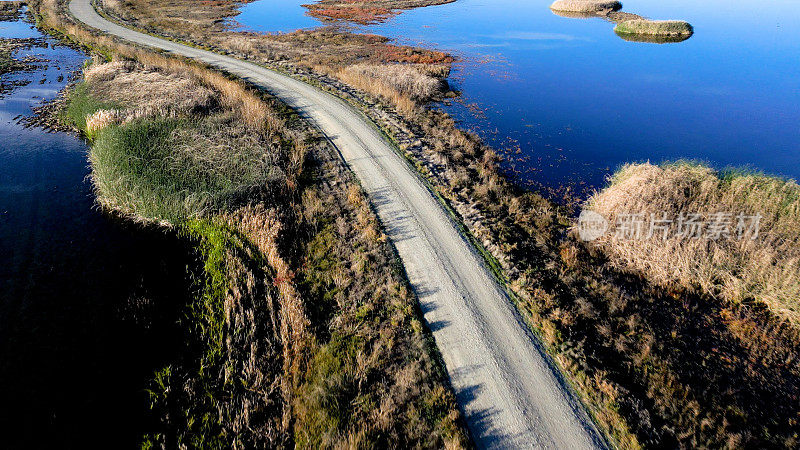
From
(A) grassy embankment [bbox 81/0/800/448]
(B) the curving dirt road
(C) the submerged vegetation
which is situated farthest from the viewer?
(C) the submerged vegetation

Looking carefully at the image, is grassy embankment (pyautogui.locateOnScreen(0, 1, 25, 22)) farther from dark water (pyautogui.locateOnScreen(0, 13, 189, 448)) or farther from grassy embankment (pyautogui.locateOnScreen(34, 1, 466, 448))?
dark water (pyautogui.locateOnScreen(0, 13, 189, 448))

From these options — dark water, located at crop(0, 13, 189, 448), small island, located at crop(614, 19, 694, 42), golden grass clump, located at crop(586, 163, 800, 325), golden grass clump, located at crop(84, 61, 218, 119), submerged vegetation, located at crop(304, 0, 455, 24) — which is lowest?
dark water, located at crop(0, 13, 189, 448)

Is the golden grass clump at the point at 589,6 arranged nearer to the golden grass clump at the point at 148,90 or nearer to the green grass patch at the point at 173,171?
the golden grass clump at the point at 148,90

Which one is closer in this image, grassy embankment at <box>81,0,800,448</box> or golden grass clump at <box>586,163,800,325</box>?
grassy embankment at <box>81,0,800,448</box>

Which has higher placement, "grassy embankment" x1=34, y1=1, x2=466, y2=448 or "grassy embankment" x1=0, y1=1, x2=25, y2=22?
"grassy embankment" x1=0, y1=1, x2=25, y2=22

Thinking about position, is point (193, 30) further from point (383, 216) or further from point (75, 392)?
point (75, 392)

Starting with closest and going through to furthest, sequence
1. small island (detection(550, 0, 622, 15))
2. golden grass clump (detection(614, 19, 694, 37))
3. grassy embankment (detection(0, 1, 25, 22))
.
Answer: golden grass clump (detection(614, 19, 694, 37)), grassy embankment (detection(0, 1, 25, 22)), small island (detection(550, 0, 622, 15))

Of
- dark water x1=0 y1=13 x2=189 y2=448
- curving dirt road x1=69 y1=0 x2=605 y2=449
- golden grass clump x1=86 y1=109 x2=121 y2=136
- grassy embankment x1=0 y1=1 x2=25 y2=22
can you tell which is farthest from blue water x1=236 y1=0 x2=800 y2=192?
grassy embankment x1=0 y1=1 x2=25 y2=22
